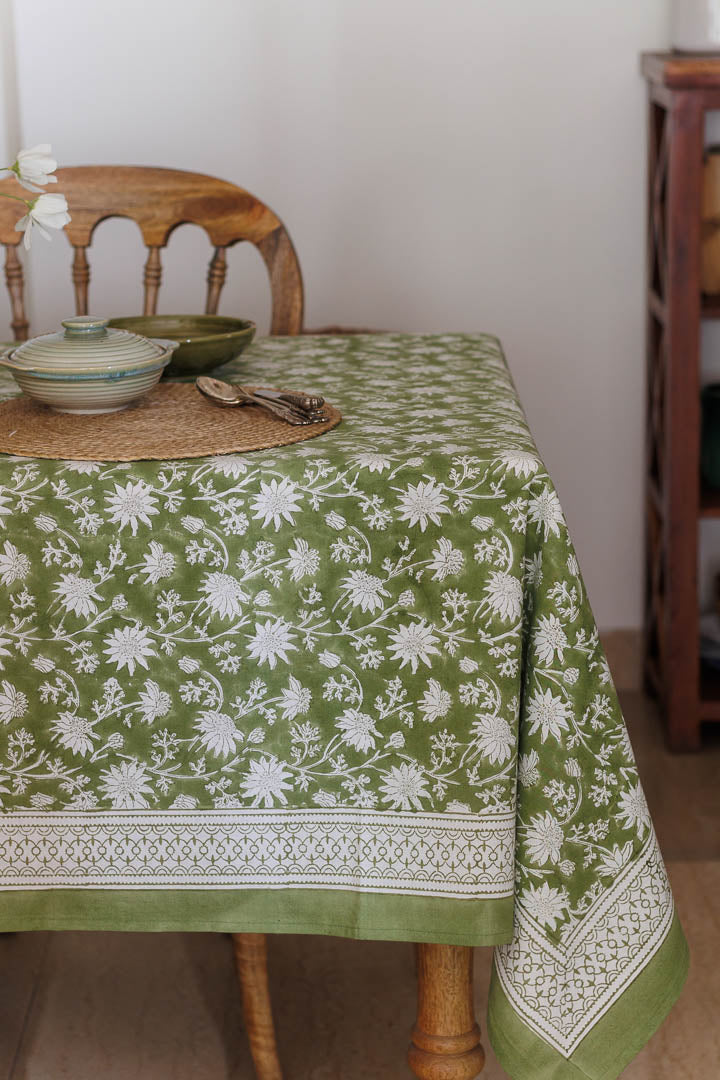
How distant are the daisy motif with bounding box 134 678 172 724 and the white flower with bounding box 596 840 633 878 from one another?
0.42 meters

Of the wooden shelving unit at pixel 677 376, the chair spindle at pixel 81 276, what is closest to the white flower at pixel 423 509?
the chair spindle at pixel 81 276

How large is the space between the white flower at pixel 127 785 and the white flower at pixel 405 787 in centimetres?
22

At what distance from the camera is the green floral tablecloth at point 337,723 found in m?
1.06

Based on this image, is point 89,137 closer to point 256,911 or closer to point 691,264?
point 691,264

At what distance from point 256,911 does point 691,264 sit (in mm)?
1412

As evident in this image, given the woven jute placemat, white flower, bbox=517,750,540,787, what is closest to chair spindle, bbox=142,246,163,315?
the woven jute placemat

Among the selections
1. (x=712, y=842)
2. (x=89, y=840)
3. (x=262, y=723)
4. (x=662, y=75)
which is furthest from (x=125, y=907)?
(x=662, y=75)

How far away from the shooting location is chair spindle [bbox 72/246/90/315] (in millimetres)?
1944

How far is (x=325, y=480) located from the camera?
107cm

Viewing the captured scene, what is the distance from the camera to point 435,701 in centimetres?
108

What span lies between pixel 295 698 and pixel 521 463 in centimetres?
29

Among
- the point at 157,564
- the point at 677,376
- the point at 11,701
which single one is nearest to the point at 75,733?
the point at 11,701

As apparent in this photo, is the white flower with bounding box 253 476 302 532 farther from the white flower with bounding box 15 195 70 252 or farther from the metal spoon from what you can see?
the white flower with bounding box 15 195 70 252

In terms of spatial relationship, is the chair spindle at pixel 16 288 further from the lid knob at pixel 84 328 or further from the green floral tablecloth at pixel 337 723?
the green floral tablecloth at pixel 337 723
